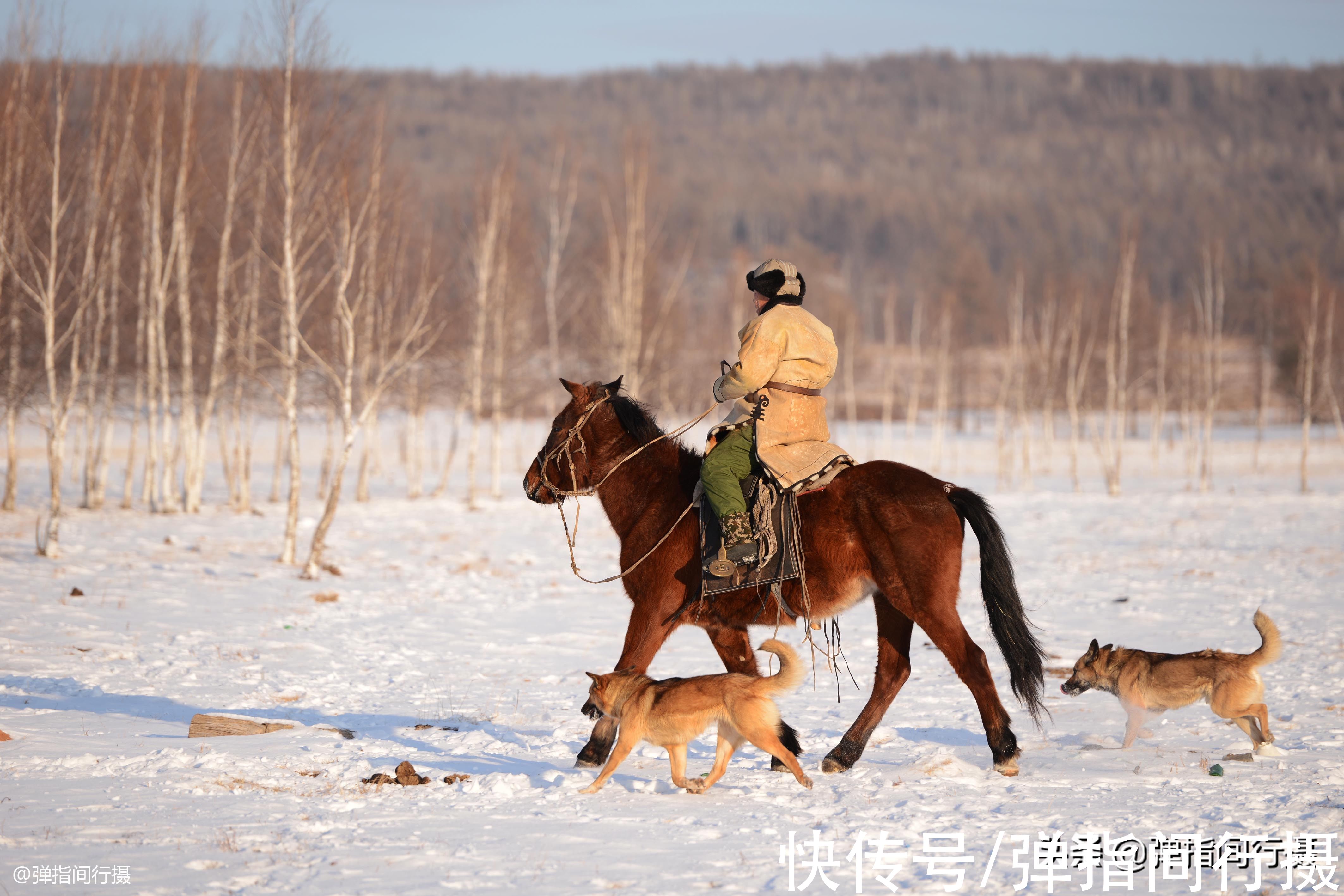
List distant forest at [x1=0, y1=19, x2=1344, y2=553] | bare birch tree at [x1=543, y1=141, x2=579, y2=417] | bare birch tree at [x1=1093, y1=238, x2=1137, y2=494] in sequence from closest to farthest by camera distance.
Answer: distant forest at [x1=0, y1=19, x2=1344, y2=553], bare birch tree at [x1=543, y1=141, x2=579, y2=417], bare birch tree at [x1=1093, y1=238, x2=1137, y2=494]

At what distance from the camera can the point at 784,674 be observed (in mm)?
5324

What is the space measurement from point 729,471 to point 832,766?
1849 mm

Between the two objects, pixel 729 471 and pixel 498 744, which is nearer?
pixel 729 471

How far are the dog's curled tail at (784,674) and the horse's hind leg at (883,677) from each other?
3.08 feet

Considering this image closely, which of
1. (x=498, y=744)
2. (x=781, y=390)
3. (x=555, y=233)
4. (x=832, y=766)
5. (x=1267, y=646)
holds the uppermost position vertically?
(x=555, y=233)

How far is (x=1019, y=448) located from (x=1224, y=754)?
2161 inches

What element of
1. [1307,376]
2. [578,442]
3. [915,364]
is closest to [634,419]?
[578,442]

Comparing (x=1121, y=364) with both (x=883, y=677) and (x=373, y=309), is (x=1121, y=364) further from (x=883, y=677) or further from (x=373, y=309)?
(x=883, y=677)

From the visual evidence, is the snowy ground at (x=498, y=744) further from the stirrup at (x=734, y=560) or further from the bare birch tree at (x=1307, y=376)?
the bare birch tree at (x=1307, y=376)

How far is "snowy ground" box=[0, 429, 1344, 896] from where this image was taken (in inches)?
175

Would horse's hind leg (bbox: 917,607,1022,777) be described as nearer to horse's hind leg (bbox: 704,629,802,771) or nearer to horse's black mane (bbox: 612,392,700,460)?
horse's hind leg (bbox: 704,629,802,771)

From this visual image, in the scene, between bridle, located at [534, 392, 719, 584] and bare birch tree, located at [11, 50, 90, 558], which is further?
bare birch tree, located at [11, 50, 90, 558]

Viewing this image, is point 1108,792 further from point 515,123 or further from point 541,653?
point 515,123

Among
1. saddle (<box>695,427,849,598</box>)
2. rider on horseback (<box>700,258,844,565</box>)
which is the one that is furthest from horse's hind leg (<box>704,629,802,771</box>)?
rider on horseback (<box>700,258,844,565</box>)
